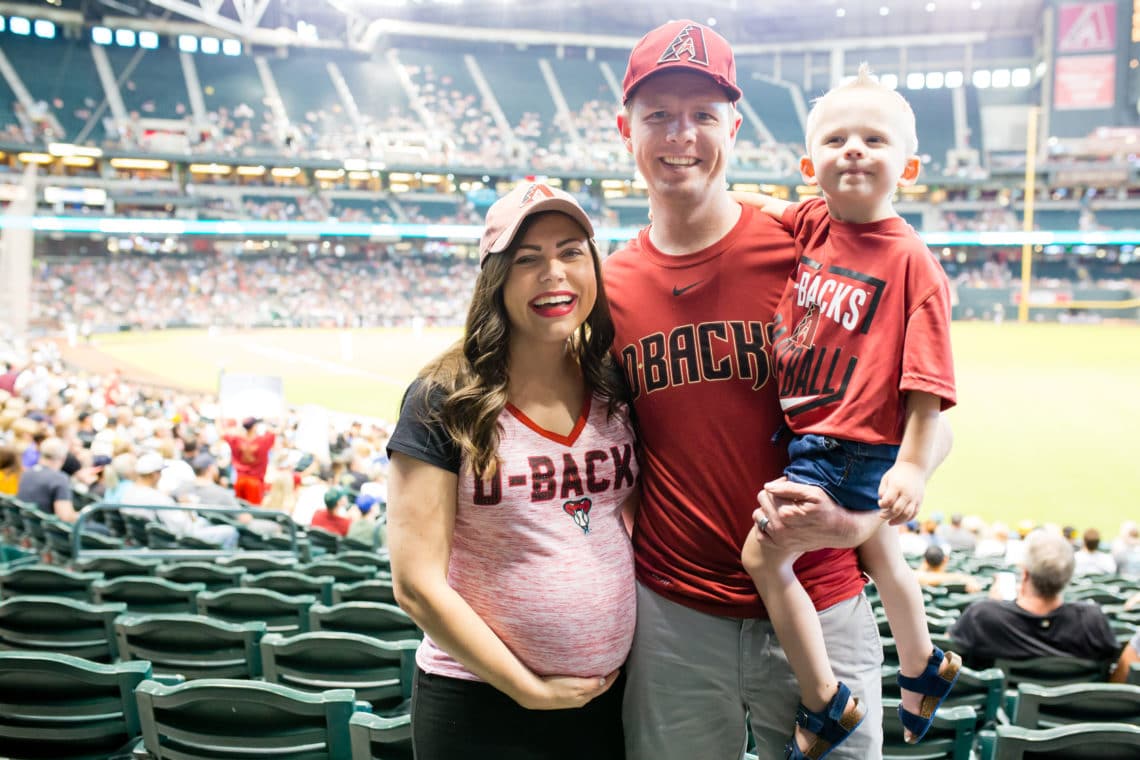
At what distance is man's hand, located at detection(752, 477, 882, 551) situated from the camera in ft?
6.01

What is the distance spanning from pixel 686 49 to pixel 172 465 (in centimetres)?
820

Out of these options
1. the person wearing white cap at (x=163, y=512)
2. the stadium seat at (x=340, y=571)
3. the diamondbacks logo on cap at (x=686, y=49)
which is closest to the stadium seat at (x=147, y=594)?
the stadium seat at (x=340, y=571)

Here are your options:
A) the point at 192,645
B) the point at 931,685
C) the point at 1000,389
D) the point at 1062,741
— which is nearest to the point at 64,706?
the point at 192,645

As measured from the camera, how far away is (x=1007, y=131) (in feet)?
168

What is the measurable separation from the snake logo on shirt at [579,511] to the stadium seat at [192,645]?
80.0 inches

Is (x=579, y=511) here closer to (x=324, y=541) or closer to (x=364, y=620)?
(x=364, y=620)

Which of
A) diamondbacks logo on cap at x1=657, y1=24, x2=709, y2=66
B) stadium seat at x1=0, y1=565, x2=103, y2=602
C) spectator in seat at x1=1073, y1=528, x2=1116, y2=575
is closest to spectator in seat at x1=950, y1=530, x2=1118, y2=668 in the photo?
diamondbacks logo on cap at x1=657, y1=24, x2=709, y2=66

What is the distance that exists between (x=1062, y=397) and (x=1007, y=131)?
3752cm

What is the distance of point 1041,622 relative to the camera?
3916mm

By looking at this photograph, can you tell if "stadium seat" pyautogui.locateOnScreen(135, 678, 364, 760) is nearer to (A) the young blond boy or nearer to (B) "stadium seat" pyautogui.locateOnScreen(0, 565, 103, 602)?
(A) the young blond boy

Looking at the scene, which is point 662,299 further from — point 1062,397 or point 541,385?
point 1062,397

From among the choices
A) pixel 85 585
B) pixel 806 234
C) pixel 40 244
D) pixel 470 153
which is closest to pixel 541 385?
pixel 806 234

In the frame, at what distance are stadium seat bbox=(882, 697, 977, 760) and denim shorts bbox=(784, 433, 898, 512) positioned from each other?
3.78 feet

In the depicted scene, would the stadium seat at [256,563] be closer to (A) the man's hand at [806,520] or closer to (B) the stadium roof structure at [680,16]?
(A) the man's hand at [806,520]
